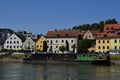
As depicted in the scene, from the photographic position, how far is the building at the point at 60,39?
13875cm

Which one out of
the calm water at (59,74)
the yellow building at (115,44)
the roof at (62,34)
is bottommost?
the calm water at (59,74)

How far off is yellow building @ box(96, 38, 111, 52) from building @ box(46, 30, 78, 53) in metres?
11.7

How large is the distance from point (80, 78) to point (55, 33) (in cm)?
8328

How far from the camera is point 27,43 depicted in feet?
500

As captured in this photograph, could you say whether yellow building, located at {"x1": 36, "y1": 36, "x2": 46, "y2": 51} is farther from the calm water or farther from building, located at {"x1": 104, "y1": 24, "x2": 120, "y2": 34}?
the calm water

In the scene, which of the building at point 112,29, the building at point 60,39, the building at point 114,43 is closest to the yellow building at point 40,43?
the building at point 60,39

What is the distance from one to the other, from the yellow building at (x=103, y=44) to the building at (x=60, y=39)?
11.7 m

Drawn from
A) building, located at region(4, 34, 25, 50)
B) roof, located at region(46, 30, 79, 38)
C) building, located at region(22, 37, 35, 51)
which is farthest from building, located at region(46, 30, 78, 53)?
building, located at region(4, 34, 25, 50)

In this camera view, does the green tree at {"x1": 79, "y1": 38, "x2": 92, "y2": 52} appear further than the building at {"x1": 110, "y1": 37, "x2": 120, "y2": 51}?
Yes

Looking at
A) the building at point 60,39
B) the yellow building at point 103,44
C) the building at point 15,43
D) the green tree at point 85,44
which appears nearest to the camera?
the yellow building at point 103,44

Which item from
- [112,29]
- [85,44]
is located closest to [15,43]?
[85,44]

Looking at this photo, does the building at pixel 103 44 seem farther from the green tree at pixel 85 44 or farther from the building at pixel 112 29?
the building at pixel 112 29

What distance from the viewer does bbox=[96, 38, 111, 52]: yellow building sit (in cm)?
12619

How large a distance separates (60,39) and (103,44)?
65.7 ft
